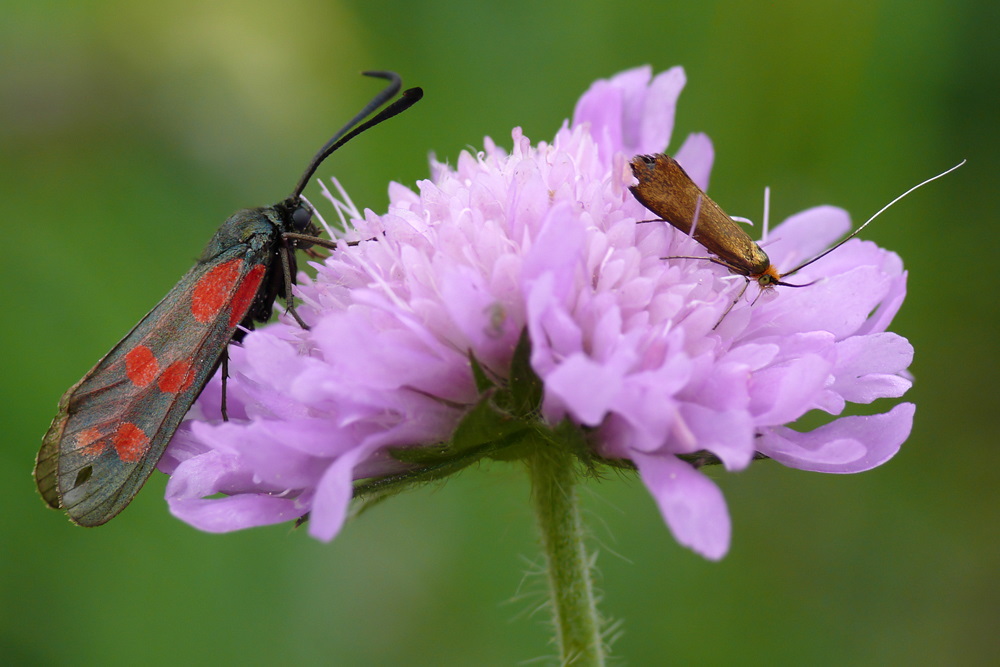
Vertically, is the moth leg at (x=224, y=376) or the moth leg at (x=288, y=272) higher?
the moth leg at (x=288, y=272)

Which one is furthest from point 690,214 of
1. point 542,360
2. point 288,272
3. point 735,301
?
point 288,272

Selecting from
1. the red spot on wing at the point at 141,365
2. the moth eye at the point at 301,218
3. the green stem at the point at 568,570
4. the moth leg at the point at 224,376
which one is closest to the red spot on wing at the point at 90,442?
the red spot on wing at the point at 141,365

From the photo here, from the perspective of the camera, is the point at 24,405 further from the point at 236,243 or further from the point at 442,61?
the point at 442,61

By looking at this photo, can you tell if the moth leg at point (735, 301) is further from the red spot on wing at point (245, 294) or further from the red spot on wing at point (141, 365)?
the red spot on wing at point (141, 365)

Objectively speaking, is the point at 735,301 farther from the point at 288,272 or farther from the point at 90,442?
the point at 90,442

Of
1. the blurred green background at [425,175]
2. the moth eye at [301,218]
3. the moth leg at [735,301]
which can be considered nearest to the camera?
the moth leg at [735,301]

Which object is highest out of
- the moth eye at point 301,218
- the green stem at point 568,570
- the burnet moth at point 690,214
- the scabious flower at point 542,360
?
the moth eye at point 301,218

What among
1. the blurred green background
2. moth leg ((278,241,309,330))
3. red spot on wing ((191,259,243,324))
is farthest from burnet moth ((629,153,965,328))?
the blurred green background
